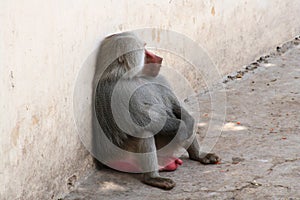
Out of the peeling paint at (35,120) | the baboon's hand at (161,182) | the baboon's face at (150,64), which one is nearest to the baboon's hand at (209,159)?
the baboon's hand at (161,182)

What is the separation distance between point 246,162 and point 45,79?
157 cm

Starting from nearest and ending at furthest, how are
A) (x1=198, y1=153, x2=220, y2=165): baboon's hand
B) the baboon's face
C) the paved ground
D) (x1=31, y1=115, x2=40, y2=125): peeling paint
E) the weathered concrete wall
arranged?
the weathered concrete wall < (x1=31, y1=115, x2=40, y2=125): peeling paint < the paved ground < the baboon's face < (x1=198, y1=153, x2=220, y2=165): baboon's hand

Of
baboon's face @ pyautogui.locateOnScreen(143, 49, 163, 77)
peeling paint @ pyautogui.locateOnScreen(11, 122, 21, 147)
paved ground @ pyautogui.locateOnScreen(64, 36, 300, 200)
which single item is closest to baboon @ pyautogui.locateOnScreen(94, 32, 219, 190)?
baboon's face @ pyautogui.locateOnScreen(143, 49, 163, 77)

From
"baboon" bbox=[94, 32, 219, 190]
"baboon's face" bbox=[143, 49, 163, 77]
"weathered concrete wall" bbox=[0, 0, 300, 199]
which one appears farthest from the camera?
"baboon's face" bbox=[143, 49, 163, 77]

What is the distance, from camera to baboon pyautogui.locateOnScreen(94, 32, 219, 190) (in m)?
3.90

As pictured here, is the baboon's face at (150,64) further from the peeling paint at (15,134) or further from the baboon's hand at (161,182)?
the peeling paint at (15,134)

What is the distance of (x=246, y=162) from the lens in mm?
4238

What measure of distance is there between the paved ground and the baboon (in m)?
0.15

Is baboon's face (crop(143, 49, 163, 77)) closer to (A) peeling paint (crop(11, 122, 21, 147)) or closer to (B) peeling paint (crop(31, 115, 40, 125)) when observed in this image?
(B) peeling paint (crop(31, 115, 40, 125))

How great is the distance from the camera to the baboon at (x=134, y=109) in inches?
154

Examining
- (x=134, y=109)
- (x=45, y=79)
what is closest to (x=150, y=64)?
(x=134, y=109)

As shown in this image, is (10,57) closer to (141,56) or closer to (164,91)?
(141,56)

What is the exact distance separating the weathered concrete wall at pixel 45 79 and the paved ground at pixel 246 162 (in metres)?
0.33

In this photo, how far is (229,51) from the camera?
A: 6.11m
